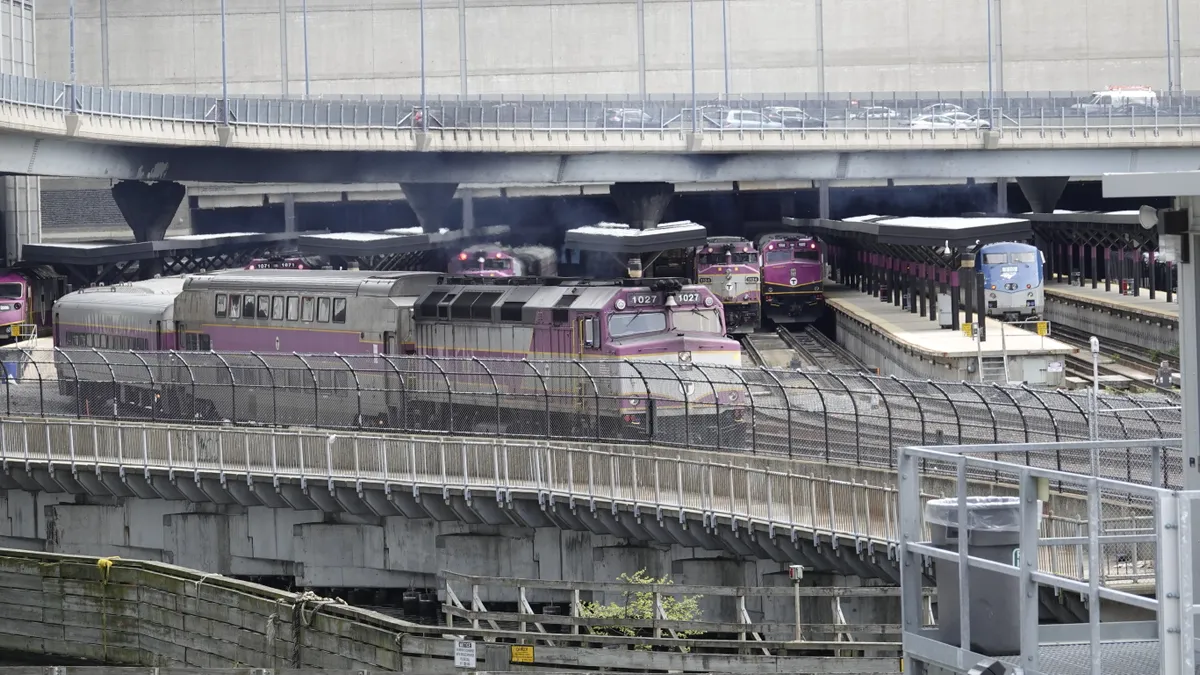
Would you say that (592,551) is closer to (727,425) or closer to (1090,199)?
(727,425)

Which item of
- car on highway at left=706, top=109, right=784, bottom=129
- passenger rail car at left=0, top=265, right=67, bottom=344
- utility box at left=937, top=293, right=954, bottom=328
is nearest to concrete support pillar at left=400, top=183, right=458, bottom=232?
car on highway at left=706, top=109, right=784, bottom=129

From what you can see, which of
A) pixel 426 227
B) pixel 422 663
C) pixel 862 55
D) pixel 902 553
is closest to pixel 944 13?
pixel 862 55

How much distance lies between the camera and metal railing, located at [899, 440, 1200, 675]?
33.7 ft

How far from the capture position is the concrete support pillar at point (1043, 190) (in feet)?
299

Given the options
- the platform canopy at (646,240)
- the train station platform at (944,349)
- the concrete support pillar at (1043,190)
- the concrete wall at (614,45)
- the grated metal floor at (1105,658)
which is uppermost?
the concrete wall at (614,45)

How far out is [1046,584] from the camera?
40.9 feet

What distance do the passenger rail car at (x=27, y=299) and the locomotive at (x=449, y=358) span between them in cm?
2497

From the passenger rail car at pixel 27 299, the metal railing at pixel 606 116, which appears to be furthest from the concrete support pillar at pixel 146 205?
the passenger rail car at pixel 27 299

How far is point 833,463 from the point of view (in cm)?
3069

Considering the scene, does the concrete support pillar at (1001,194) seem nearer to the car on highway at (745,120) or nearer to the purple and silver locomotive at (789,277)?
the car on highway at (745,120)

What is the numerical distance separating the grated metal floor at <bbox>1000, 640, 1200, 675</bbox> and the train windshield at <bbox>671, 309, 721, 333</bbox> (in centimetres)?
2891

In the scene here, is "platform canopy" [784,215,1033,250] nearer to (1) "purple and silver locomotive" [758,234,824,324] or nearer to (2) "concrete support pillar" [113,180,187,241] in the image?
(1) "purple and silver locomotive" [758,234,824,324]

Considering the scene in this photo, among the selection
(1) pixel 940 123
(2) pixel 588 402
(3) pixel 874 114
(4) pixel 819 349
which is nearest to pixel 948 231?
(4) pixel 819 349

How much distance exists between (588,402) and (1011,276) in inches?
1142
